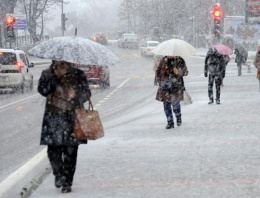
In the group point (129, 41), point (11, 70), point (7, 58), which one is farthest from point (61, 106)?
point (129, 41)

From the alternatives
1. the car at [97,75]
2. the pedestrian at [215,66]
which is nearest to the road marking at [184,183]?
the pedestrian at [215,66]

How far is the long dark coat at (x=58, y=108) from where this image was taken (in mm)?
6641

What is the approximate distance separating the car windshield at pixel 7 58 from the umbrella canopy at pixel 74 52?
1689cm

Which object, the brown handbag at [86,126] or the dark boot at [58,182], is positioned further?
the dark boot at [58,182]

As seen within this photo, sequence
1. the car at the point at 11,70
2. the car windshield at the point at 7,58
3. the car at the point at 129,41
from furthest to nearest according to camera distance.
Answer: the car at the point at 129,41 → the car windshield at the point at 7,58 → the car at the point at 11,70

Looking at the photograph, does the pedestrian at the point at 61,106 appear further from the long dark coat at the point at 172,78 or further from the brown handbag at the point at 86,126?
the long dark coat at the point at 172,78

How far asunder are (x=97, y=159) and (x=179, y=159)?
3.80 feet

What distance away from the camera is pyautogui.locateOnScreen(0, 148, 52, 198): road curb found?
23.1ft

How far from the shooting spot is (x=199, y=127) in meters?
12.1

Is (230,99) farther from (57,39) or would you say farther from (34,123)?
(57,39)

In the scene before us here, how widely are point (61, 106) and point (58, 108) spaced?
4cm

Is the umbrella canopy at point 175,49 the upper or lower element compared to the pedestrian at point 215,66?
upper

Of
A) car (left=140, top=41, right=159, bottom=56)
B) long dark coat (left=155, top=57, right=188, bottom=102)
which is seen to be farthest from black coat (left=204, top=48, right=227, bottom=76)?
car (left=140, top=41, right=159, bottom=56)

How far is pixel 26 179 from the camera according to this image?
7.75 metres
